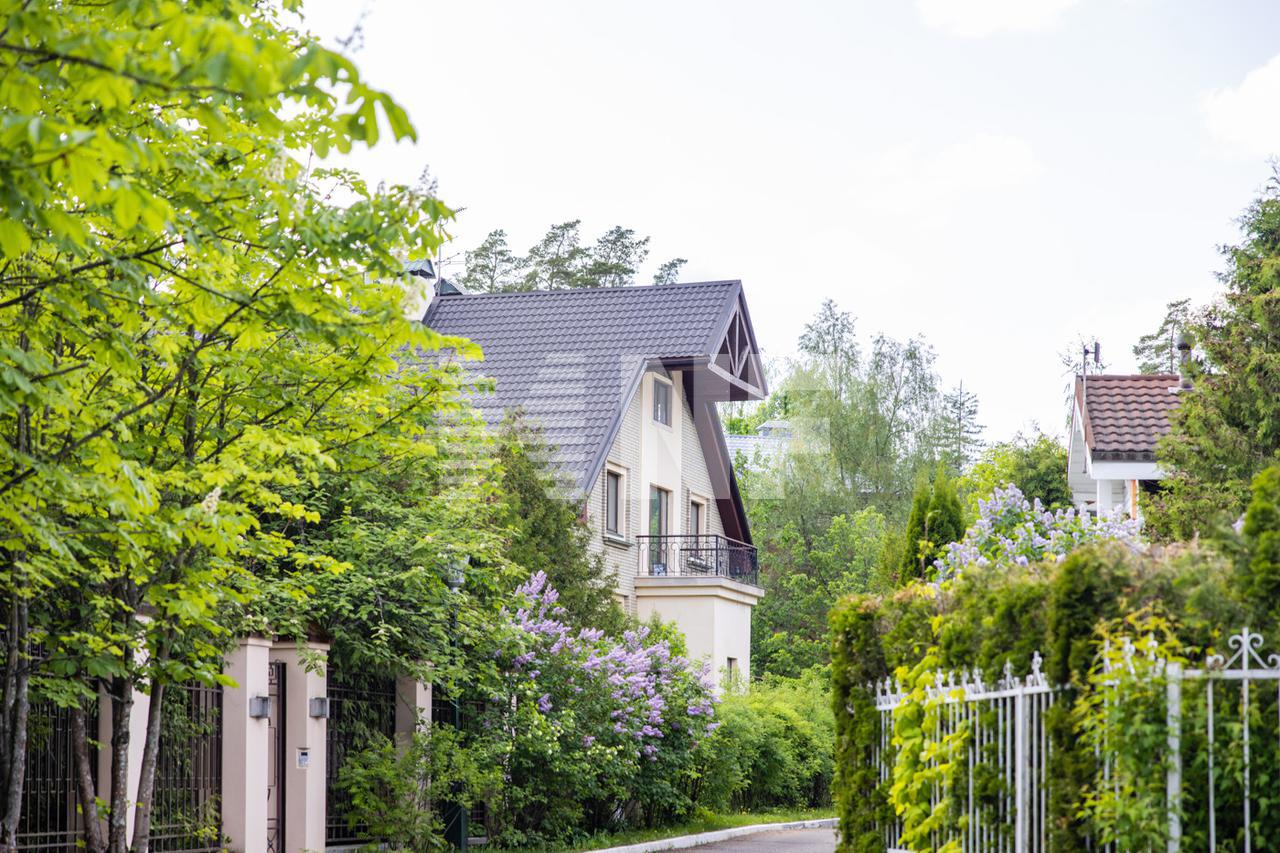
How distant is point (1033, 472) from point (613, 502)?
21350 millimetres

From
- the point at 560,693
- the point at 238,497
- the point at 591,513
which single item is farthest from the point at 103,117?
the point at 591,513

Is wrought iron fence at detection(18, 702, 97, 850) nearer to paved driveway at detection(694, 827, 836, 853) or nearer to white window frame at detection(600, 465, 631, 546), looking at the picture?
paved driveway at detection(694, 827, 836, 853)

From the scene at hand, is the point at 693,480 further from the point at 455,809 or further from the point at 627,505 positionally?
the point at 455,809

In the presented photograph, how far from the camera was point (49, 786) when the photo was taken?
1197 cm

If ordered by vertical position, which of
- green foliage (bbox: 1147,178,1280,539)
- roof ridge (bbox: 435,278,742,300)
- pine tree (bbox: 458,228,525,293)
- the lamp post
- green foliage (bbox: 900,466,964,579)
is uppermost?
pine tree (bbox: 458,228,525,293)

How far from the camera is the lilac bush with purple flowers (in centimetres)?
1823

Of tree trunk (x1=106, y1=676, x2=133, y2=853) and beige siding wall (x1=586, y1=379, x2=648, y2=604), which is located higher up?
beige siding wall (x1=586, y1=379, x2=648, y2=604)

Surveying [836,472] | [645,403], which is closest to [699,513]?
[645,403]

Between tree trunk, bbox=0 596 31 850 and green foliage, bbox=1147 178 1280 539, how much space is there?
12.7 meters

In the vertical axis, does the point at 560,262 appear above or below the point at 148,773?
above

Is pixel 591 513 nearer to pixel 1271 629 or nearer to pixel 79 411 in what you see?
pixel 79 411

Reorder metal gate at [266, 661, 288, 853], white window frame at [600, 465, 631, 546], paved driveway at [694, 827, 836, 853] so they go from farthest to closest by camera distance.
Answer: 1. white window frame at [600, 465, 631, 546]
2. paved driveway at [694, 827, 836, 853]
3. metal gate at [266, 661, 288, 853]

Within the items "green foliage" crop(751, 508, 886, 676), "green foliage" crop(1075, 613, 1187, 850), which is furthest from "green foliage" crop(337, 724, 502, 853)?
"green foliage" crop(751, 508, 886, 676)

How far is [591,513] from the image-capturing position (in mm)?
29844
